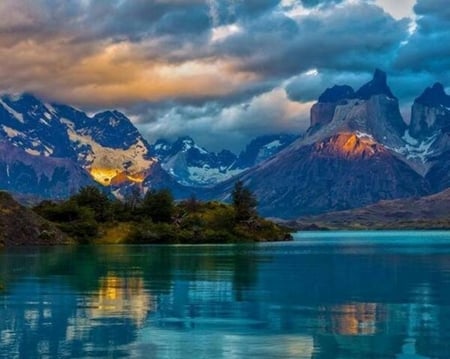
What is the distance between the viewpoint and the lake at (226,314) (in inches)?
1940

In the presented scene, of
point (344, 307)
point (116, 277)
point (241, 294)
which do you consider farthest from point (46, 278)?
point (344, 307)

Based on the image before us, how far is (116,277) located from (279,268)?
30666 millimetres

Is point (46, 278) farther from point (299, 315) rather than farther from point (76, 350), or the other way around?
point (76, 350)

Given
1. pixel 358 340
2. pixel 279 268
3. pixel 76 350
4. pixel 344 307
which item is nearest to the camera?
pixel 76 350

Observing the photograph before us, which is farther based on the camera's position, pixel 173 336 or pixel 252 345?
pixel 173 336

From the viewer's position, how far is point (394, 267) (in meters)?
128

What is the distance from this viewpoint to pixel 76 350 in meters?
48.2

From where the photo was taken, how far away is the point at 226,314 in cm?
6619

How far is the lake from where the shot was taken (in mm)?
49281

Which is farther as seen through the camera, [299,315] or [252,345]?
[299,315]

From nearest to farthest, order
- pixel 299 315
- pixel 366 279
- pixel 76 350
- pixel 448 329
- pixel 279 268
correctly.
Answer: pixel 76 350
pixel 448 329
pixel 299 315
pixel 366 279
pixel 279 268

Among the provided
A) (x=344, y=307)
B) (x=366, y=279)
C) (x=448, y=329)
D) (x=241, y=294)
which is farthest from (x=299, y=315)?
(x=366, y=279)

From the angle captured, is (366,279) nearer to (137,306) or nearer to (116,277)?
(116,277)

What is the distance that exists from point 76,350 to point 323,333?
17.2 meters
